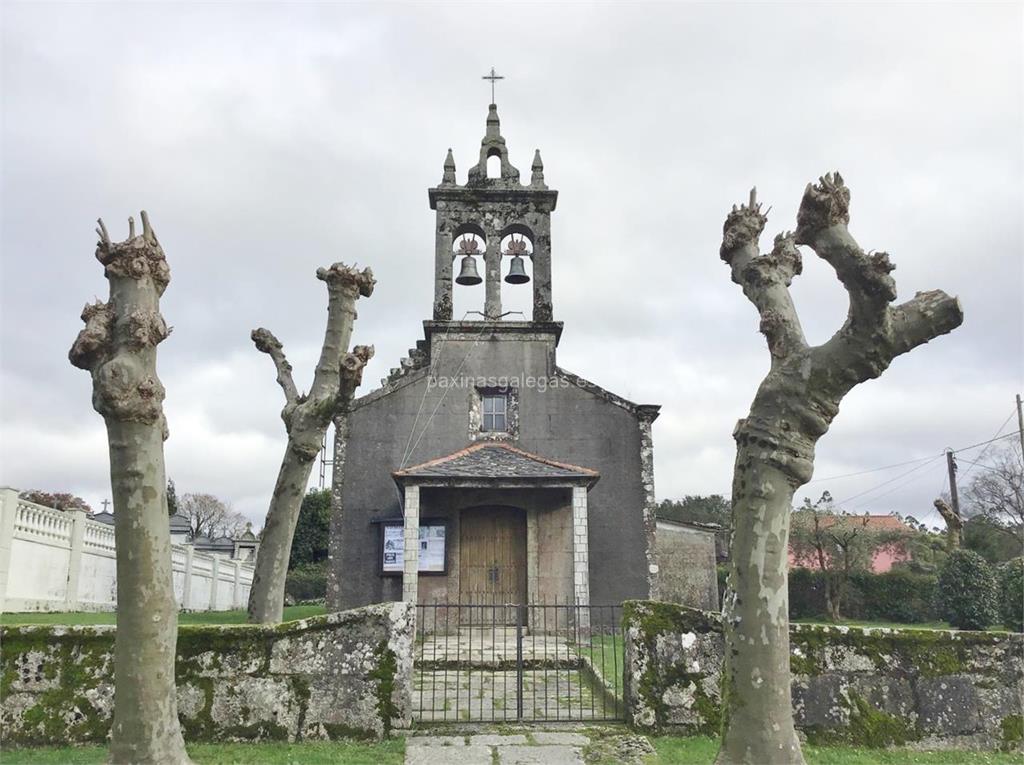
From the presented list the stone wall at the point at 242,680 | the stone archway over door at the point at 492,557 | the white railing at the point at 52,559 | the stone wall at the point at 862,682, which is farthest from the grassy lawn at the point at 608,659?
the white railing at the point at 52,559

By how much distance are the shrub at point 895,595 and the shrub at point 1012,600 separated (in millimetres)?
9311

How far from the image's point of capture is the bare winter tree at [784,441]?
4.85 m

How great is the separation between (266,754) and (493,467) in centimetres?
980

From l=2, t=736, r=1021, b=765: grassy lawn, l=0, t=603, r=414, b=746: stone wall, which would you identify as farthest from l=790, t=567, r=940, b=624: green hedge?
l=0, t=603, r=414, b=746: stone wall

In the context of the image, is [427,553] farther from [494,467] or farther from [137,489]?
[137,489]

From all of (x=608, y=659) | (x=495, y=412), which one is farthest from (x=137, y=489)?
(x=495, y=412)

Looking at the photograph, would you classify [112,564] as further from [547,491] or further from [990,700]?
[990,700]

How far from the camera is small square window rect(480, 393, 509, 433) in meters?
18.5

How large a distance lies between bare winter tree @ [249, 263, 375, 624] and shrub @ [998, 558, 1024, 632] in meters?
16.4

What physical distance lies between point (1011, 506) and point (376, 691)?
43226 mm

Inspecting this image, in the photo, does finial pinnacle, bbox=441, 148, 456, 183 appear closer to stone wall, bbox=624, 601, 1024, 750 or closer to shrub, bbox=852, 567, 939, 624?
stone wall, bbox=624, 601, 1024, 750

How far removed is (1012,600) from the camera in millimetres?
18109

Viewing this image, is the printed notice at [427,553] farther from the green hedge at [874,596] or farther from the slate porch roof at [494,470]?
the green hedge at [874,596]

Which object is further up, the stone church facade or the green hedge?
the stone church facade
